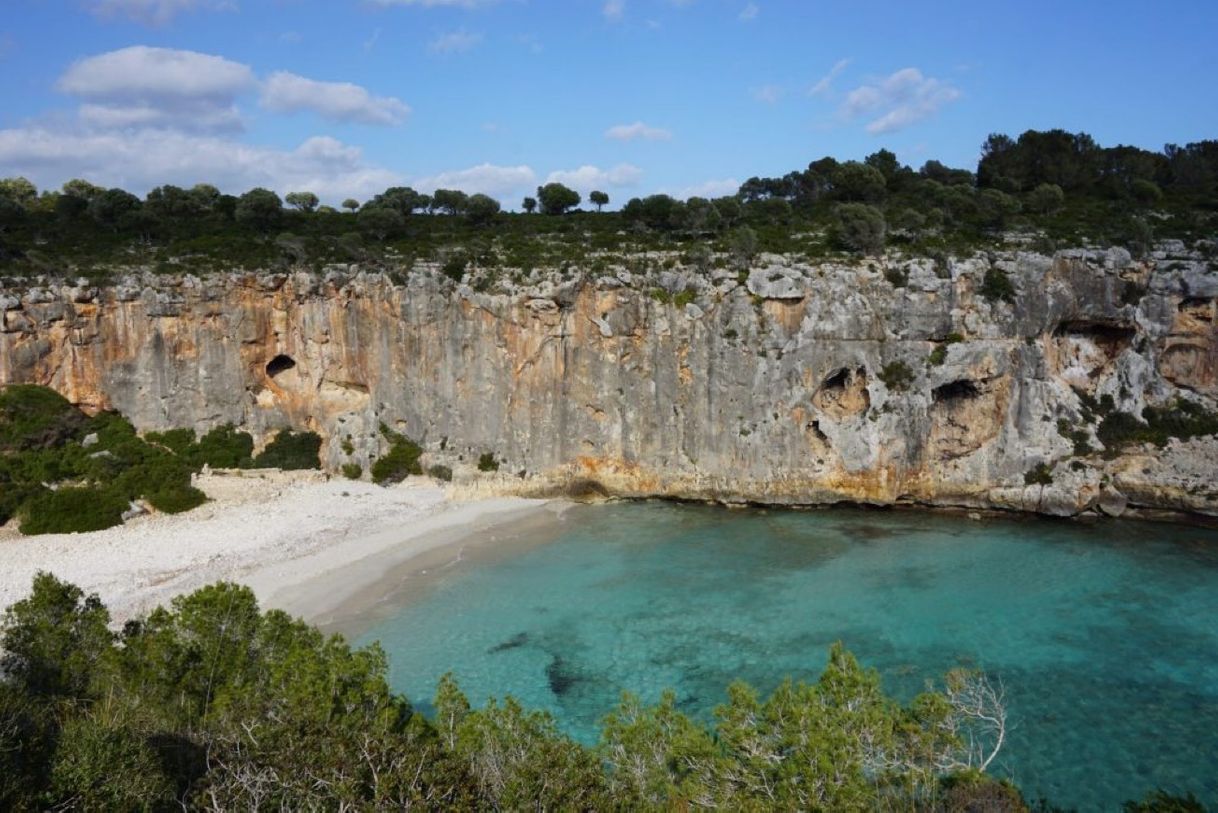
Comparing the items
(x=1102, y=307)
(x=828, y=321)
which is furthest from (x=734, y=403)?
(x=1102, y=307)

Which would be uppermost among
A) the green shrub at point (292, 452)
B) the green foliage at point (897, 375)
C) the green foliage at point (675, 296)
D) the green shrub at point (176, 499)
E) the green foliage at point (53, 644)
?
the green foliage at point (675, 296)

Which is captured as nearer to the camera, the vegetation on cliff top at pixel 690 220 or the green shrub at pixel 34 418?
the green shrub at pixel 34 418

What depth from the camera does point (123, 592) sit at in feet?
73.5

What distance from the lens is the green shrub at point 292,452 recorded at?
3544 centimetres

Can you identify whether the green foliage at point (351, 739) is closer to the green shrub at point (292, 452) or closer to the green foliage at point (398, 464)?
the green foliage at point (398, 464)

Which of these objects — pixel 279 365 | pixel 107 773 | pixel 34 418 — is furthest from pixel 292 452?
pixel 107 773

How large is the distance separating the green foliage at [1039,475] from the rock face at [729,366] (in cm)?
15

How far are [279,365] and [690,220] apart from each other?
2212 centimetres

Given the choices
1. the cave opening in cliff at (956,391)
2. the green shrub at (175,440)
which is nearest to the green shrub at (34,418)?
the green shrub at (175,440)

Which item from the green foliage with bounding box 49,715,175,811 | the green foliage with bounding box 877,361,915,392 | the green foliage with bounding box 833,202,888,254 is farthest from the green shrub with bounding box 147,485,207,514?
the green foliage with bounding box 833,202,888,254

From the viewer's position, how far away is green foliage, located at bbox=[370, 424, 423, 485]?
112ft

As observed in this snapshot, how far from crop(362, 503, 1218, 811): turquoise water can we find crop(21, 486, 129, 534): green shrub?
13.4 meters

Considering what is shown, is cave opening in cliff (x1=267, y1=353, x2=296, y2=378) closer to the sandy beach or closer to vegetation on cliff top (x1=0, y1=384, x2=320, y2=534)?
vegetation on cliff top (x1=0, y1=384, x2=320, y2=534)

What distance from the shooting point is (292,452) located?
3581cm
